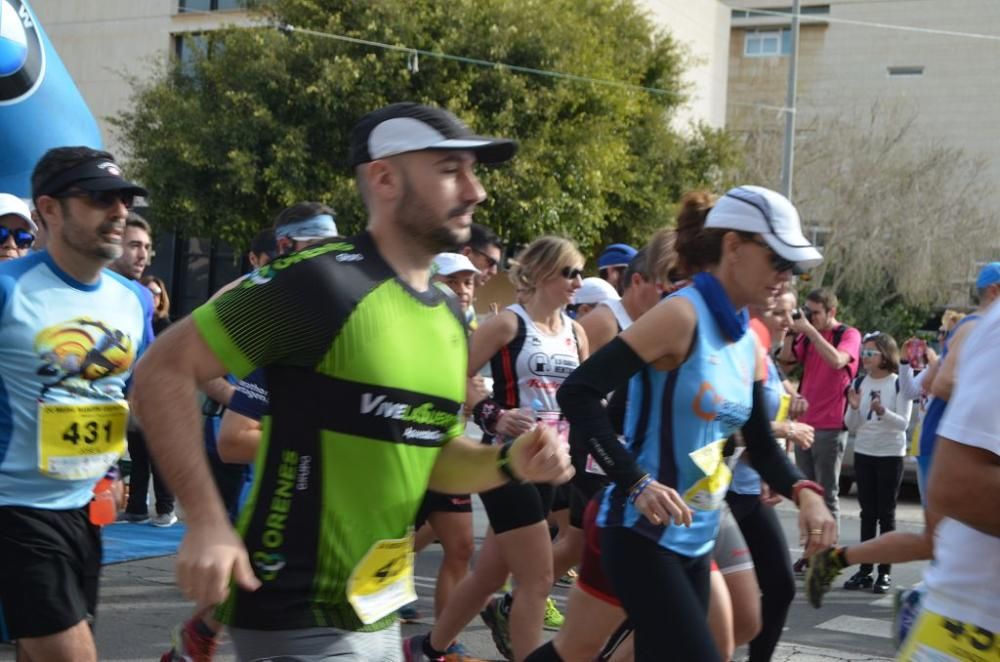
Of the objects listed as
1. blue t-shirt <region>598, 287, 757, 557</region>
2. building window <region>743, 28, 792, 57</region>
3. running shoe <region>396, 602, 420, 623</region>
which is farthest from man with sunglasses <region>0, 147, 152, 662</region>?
building window <region>743, 28, 792, 57</region>

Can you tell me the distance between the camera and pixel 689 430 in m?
3.97

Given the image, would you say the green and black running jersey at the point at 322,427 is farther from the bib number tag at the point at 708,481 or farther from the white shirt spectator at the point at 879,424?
the white shirt spectator at the point at 879,424

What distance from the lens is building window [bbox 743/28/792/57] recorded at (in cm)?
4941

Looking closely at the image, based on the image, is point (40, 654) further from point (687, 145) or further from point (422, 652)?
point (687, 145)

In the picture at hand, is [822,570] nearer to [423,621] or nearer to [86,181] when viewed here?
[86,181]

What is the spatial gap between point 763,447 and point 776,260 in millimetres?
681

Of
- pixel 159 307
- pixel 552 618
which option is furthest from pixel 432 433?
pixel 159 307

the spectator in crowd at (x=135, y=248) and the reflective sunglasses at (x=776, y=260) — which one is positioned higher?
the reflective sunglasses at (x=776, y=260)

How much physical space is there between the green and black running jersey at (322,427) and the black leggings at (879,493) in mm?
6988

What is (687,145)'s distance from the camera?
31906mm

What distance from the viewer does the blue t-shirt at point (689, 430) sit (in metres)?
3.95

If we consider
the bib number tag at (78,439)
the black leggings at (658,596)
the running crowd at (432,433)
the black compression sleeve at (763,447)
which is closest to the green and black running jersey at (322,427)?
the running crowd at (432,433)

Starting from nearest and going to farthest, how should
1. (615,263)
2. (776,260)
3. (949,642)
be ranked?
(949,642) → (776,260) → (615,263)

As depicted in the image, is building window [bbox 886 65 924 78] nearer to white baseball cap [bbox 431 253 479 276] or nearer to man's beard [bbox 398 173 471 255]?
white baseball cap [bbox 431 253 479 276]
